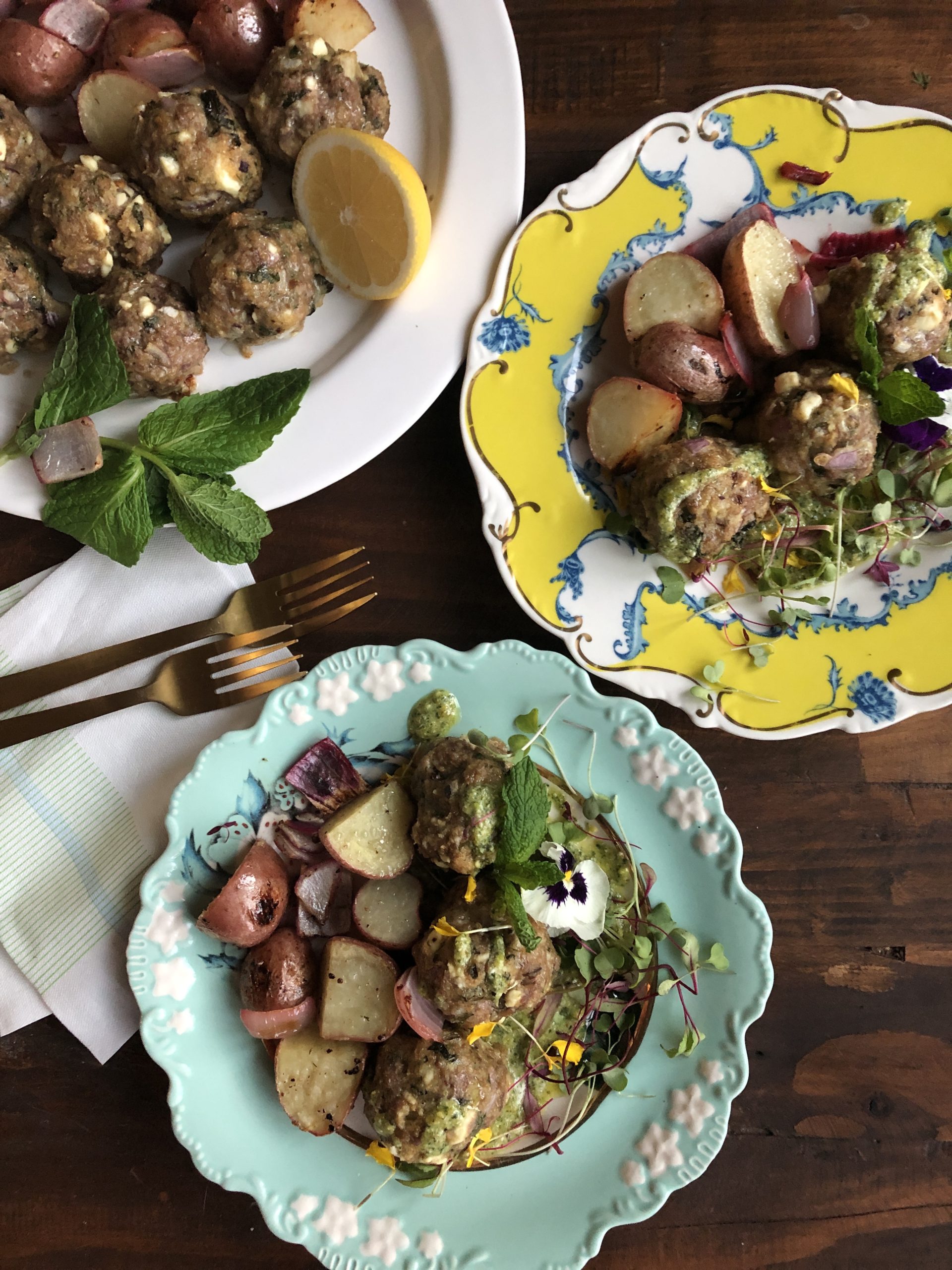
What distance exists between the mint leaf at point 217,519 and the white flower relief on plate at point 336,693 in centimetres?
28

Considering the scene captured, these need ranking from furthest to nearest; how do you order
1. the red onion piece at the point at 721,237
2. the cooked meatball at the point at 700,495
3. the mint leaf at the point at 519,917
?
1. the red onion piece at the point at 721,237
2. the cooked meatball at the point at 700,495
3. the mint leaf at the point at 519,917

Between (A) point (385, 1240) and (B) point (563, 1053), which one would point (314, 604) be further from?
(A) point (385, 1240)

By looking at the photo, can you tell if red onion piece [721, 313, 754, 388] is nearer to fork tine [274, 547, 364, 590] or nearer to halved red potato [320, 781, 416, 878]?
fork tine [274, 547, 364, 590]

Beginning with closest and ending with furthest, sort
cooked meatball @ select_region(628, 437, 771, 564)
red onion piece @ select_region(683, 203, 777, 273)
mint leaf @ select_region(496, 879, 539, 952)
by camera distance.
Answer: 1. mint leaf @ select_region(496, 879, 539, 952)
2. cooked meatball @ select_region(628, 437, 771, 564)
3. red onion piece @ select_region(683, 203, 777, 273)

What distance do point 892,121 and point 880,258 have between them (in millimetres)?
337

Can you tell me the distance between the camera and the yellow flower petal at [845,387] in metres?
1.58

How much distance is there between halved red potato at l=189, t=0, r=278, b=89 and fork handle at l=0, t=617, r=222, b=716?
1.06 metres

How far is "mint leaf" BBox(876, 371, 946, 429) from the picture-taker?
158 cm

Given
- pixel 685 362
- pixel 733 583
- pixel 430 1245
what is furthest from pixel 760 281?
pixel 430 1245

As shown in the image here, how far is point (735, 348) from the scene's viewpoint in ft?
5.42

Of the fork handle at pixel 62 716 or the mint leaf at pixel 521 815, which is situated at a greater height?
the fork handle at pixel 62 716

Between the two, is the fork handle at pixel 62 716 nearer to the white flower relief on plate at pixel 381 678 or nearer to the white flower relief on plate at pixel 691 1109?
the white flower relief on plate at pixel 381 678

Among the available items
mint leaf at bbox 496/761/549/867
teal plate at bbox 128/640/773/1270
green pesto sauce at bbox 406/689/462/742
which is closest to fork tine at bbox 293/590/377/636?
teal plate at bbox 128/640/773/1270

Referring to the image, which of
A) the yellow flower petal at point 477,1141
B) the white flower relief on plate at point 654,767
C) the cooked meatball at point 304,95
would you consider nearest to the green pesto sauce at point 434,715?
the white flower relief on plate at point 654,767
